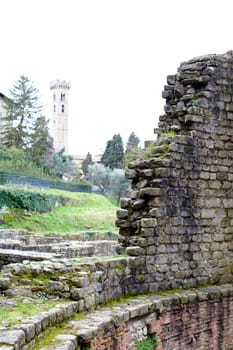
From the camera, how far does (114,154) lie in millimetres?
75312

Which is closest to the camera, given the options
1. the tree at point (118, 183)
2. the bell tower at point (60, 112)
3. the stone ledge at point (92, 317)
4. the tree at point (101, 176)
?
the stone ledge at point (92, 317)

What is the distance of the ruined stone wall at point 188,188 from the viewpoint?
11.0 metres

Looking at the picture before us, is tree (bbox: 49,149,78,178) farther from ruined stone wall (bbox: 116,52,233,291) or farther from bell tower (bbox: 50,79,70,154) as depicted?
bell tower (bbox: 50,79,70,154)

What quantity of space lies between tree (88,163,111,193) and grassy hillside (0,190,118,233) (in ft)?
63.3

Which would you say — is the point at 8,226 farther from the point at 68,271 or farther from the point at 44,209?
the point at 68,271

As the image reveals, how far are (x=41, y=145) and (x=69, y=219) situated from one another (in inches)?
1060

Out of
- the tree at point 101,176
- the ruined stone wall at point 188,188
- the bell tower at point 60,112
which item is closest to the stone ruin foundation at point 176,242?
the ruined stone wall at point 188,188

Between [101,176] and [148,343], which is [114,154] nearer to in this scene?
[101,176]

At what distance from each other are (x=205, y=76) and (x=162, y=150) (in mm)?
1780

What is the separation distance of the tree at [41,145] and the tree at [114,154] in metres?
7.00

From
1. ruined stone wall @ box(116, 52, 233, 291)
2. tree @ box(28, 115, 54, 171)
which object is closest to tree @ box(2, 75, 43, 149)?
tree @ box(28, 115, 54, 171)

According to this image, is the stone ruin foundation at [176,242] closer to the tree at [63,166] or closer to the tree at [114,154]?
the tree at [63,166]

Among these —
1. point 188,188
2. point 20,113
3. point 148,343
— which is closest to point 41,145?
point 20,113

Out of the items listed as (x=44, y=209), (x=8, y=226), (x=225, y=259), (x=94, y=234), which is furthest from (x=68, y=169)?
(x=225, y=259)
